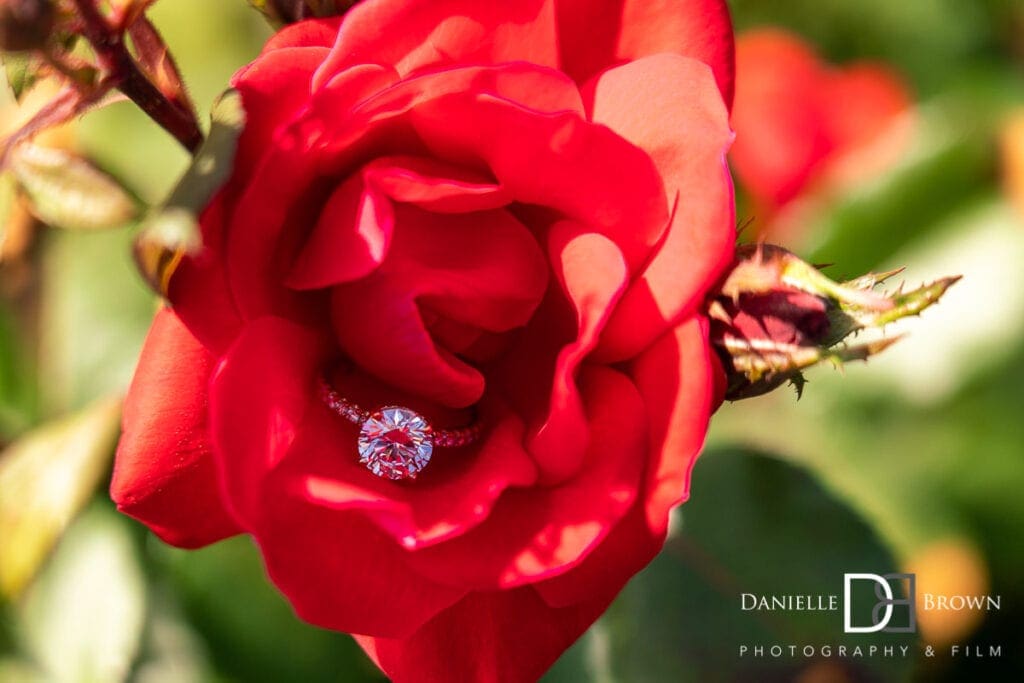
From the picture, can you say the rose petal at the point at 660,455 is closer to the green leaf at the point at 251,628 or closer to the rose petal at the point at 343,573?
the rose petal at the point at 343,573

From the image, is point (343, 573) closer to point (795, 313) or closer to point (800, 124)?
point (795, 313)

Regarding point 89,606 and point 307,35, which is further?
point 89,606

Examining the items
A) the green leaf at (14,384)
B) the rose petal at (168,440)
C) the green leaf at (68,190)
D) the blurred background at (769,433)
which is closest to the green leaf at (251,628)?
the blurred background at (769,433)

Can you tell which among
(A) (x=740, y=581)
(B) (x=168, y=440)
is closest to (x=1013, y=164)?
(A) (x=740, y=581)

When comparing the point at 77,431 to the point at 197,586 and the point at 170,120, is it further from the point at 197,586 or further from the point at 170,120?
the point at 170,120

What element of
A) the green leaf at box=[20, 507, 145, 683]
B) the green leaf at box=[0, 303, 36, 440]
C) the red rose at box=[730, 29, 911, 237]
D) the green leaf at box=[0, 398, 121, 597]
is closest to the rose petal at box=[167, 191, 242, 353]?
the green leaf at box=[0, 398, 121, 597]
